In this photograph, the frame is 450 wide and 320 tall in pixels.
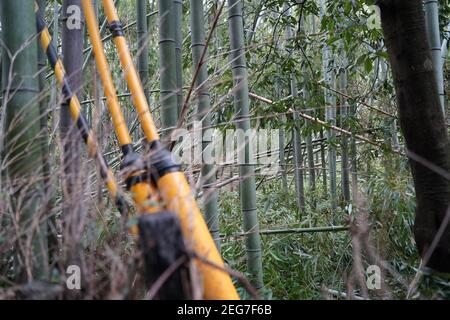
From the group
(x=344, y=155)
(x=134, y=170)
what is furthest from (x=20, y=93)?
(x=344, y=155)

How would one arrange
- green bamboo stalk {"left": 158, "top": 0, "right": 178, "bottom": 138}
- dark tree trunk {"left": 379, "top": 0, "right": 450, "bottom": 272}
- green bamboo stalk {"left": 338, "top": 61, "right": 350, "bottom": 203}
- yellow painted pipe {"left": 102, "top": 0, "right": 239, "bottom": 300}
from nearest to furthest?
yellow painted pipe {"left": 102, "top": 0, "right": 239, "bottom": 300} → dark tree trunk {"left": 379, "top": 0, "right": 450, "bottom": 272} → green bamboo stalk {"left": 158, "top": 0, "right": 178, "bottom": 138} → green bamboo stalk {"left": 338, "top": 61, "right": 350, "bottom": 203}

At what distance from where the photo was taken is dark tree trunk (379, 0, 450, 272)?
1675mm

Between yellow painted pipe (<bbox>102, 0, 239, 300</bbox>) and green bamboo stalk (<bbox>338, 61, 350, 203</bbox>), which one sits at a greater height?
green bamboo stalk (<bbox>338, 61, 350, 203</bbox>)

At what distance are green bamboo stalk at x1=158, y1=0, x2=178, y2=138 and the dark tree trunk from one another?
926mm

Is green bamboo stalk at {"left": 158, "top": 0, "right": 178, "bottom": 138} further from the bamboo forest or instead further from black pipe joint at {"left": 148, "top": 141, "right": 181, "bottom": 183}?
black pipe joint at {"left": 148, "top": 141, "right": 181, "bottom": 183}

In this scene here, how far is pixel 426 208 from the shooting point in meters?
1.70

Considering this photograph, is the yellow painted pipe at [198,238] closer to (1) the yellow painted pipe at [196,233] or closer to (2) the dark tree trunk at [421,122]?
(1) the yellow painted pipe at [196,233]

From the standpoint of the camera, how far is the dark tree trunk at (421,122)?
1675mm

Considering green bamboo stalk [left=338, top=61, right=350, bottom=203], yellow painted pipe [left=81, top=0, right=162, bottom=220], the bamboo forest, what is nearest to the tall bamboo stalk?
the bamboo forest

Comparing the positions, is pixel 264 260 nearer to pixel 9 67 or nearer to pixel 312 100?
pixel 312 100

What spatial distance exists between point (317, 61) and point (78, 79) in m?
4.24

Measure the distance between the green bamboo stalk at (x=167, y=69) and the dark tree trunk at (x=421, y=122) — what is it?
926 mm
